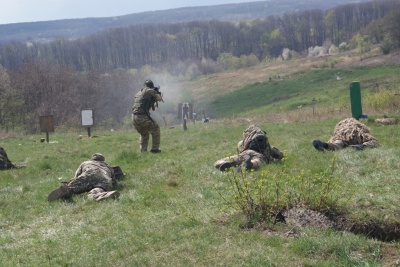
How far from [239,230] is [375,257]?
1999 mm

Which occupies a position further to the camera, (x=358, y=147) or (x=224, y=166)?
(x=358, y=147)

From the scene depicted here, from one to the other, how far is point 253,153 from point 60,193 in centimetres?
469

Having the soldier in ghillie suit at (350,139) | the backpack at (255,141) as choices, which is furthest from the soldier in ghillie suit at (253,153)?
the soldier in ghillie suit at (350,139)

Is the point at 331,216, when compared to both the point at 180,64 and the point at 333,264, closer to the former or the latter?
the point at 333,264

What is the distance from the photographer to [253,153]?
1234 centimetres

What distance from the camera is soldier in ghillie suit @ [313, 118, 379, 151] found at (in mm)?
13334

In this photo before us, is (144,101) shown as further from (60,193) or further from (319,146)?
(60,193)

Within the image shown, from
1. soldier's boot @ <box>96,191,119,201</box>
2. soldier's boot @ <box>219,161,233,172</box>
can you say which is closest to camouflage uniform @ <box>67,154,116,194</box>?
soldier's boot @ <box>96,191,119,201</box>

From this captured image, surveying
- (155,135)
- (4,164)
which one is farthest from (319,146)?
(4,164)

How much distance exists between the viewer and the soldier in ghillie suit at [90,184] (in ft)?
35.9

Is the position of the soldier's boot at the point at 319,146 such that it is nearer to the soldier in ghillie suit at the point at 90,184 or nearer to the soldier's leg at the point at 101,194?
the soldier in ghillie suit at the point at 90,184

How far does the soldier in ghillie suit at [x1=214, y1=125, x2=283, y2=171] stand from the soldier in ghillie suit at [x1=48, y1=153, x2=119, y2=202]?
276 centimetres

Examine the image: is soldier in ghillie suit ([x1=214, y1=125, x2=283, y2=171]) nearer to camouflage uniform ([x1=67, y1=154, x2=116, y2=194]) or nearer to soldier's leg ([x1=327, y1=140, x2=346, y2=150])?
soldier's leg ([x1=327, y1=140, x2=346, y2=150])

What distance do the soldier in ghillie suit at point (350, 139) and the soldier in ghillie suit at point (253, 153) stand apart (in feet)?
4.56
